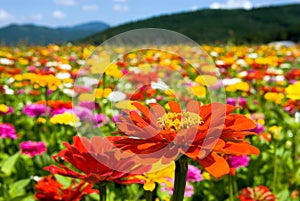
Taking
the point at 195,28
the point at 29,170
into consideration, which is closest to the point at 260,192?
the point at 29,170

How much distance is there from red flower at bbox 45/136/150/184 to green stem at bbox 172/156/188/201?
0.07 meters

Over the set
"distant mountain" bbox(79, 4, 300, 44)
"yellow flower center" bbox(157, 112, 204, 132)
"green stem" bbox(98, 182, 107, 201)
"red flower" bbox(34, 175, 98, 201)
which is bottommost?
"red flower" bbox(34, 175, 98, 201)

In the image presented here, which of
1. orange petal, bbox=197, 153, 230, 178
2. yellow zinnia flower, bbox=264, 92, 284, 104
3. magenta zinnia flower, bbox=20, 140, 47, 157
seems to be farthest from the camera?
yellow zinnia flower, bbox=264, 92, 284, 104

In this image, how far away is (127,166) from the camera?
0.61 m

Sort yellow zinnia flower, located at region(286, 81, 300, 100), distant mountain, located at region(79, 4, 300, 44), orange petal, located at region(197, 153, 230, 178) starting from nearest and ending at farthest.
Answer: orange petal, located at region(197, 153, 230, 178) < yellow zinnia flower, located at region(286, 81, 300, 100) < distant mountain, located at region(79, 4, 300, 44)

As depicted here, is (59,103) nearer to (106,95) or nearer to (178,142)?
(106,95)

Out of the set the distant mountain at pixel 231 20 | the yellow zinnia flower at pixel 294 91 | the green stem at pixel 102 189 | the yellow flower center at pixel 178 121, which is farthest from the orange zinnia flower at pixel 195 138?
the distant mountain at pixel 231 20

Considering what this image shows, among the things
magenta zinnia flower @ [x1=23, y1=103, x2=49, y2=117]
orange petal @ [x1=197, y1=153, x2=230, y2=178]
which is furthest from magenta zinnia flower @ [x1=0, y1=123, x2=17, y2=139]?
orange petal @ [x1=197, y1=153, x2=230, y2=178]

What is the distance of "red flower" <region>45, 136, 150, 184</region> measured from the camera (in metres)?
0.61

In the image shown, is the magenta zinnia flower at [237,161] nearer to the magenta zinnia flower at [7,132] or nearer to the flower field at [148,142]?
the flower field at [148,142]

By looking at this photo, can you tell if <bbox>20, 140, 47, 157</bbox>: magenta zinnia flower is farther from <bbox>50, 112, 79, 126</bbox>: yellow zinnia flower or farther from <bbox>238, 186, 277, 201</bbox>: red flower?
<bbox>238, 186, 277, 201</bbox>: red flower

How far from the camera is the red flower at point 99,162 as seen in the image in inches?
24.0

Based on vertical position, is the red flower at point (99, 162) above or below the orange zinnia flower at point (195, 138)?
below

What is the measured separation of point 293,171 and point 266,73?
1.29 m
